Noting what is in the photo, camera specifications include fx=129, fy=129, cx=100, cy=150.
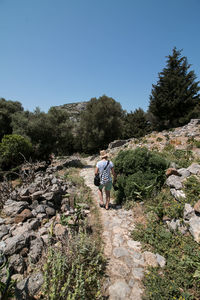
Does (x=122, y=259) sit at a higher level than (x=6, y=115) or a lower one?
lower

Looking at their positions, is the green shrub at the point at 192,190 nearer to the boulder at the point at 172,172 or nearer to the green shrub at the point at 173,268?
the boulder at the point at 172,172

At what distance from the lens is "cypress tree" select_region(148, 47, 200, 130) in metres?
20.7

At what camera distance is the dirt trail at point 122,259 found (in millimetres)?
2291

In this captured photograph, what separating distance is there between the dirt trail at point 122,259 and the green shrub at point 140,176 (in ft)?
2.81

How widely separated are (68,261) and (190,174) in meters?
4.84

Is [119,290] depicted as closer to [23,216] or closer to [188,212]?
[188,212]

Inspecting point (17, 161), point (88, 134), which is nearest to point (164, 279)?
point (17, 161)

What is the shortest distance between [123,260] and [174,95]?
81.0 feet

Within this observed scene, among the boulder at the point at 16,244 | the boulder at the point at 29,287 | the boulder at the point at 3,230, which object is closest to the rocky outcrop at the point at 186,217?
the boulder at the point at 29,287

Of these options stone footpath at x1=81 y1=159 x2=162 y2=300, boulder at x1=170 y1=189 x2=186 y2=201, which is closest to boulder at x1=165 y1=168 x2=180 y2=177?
boulder at x1=170 y1=189 x2=186 y2=201

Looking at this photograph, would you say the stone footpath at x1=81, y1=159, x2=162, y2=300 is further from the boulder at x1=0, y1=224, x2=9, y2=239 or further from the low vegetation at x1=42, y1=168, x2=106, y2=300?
the boulder at x1=0, y1=224, x2=9, y2=239

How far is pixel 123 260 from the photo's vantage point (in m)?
2.88

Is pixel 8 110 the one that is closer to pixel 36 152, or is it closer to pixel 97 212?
pixel 36 152

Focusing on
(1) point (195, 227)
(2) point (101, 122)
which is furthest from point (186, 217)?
(2) point (101, 122)
